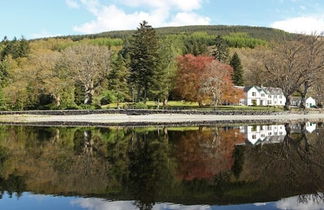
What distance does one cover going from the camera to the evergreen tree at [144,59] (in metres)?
64.8

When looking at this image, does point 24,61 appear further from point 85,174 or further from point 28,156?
point 85,174

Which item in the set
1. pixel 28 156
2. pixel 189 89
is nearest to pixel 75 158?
pixel 28 156

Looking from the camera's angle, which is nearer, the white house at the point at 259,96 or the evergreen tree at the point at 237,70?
the evergreen tree at the point at 237,70

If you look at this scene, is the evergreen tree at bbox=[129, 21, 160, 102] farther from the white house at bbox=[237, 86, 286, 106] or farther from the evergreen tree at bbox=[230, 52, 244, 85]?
the white house at bbox=[237, 86, 286, 106]

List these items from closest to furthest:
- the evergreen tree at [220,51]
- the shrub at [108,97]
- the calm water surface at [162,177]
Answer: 1. the calm water surface at [162,177]
2. the shrub at [108,97]
3. the evergreen tree at [220,51]

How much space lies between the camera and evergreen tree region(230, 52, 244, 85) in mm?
94812

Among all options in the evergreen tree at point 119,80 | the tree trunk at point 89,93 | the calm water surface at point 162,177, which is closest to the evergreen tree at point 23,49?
the evergreen tree at point 119,80

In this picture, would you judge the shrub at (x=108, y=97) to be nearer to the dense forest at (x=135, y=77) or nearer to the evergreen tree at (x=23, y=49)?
the dense forest at (x=135, y=77)

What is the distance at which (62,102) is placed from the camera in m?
63.0

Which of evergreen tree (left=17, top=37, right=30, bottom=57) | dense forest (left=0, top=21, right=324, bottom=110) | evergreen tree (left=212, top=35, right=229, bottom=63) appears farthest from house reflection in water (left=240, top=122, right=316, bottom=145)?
Answer: evergreen tree (left=17, top=37, right=30, bottom=57)

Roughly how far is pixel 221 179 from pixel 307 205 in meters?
3.66

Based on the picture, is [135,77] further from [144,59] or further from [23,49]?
[23,49]

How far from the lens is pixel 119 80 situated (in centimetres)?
7400

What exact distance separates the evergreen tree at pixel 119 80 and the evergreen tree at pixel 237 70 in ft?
104
